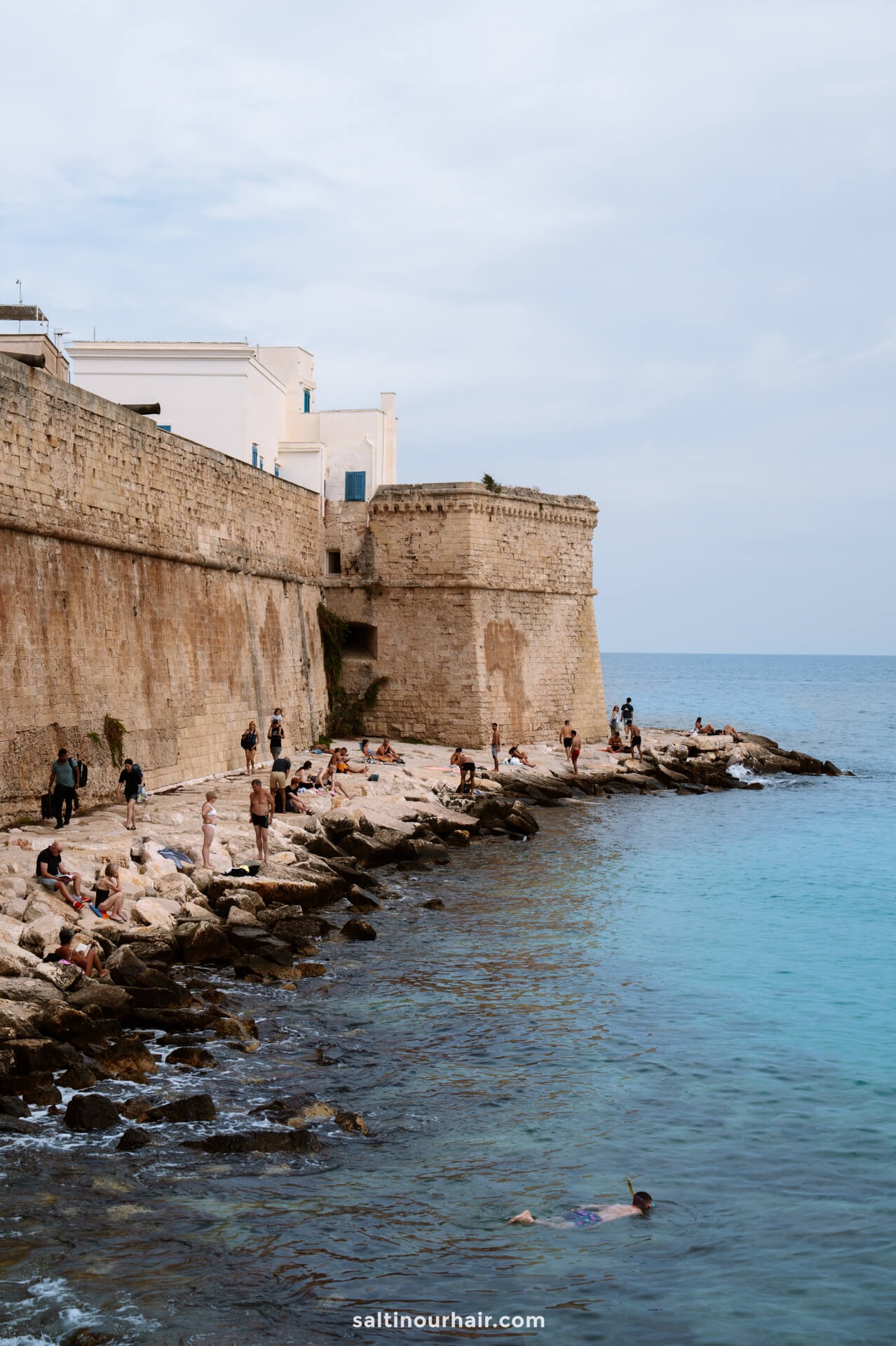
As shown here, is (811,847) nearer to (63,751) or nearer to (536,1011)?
(536,1011)

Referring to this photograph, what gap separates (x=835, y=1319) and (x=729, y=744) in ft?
93.4

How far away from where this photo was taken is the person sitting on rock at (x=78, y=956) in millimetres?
9898

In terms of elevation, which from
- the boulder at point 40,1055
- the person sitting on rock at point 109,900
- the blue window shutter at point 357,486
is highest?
the blue window shutter at point 357,486

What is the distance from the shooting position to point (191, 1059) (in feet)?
29.7

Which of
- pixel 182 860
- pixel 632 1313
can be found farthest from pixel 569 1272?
pixel 182 860

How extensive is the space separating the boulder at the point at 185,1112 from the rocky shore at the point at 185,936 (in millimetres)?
11

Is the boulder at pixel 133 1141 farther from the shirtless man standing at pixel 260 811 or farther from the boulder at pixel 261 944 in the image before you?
the shirtless man standing at pixel 260 811

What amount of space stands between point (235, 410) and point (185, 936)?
52.6 ft

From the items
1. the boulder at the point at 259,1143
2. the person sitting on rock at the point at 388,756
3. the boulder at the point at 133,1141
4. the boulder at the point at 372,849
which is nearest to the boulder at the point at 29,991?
the boulder at the point at 133,1141

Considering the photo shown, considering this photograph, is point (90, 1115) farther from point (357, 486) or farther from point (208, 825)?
point (357, 486)

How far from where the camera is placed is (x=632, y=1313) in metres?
6.15

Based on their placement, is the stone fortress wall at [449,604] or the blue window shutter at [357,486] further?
the blue window shutter at [357,486]

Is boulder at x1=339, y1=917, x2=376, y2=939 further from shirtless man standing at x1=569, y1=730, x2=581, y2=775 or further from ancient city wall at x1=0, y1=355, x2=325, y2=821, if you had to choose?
shirtless man standing at x1=569, y1=730, x2=581, y2=775

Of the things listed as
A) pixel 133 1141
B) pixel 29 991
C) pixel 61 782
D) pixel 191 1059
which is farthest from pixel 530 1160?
pixel 61 782
